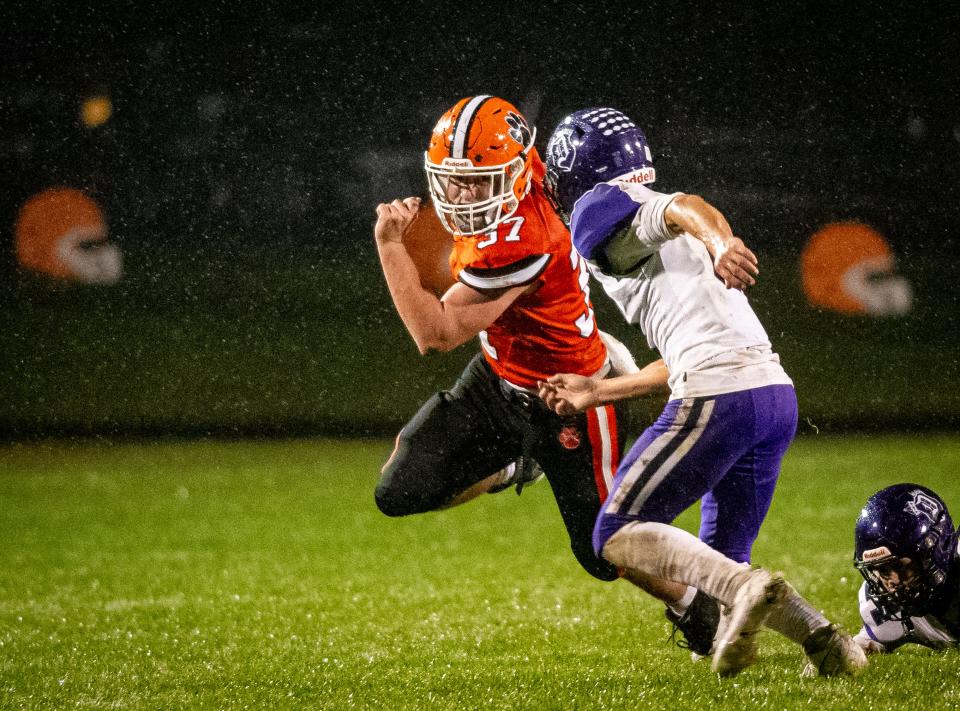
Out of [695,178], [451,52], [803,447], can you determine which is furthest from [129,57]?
[803,447]

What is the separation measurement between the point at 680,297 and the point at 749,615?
794 mm

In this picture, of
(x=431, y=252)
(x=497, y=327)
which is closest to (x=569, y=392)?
(x=497, y=327)

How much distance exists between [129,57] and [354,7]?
2288 millimetres

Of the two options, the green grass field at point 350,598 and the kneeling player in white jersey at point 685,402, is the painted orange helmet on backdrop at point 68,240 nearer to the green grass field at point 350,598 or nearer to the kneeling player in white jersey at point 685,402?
the green grass field at point 350,598

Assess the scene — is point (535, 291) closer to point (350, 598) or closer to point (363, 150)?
point (350, 598)

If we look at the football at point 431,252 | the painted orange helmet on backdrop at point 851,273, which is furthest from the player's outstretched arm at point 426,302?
the painted orange helmet on backdrop at point 851,273

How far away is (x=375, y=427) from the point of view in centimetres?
1023

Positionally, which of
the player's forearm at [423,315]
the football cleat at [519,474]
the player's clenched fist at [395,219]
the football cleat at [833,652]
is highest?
the player's clenched fist at [395,219]

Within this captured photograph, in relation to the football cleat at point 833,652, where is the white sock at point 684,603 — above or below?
below

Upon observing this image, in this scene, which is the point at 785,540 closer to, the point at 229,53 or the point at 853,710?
the point at 853,710

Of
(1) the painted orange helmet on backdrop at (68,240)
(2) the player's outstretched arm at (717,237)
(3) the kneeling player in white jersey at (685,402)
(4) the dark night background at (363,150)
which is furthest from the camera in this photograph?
(1) the painted orange helmet on backdrop at (68,240)

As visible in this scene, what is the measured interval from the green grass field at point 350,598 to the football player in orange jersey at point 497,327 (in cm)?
51

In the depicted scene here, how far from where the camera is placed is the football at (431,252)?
973 centimetres

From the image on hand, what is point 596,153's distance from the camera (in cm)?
296
